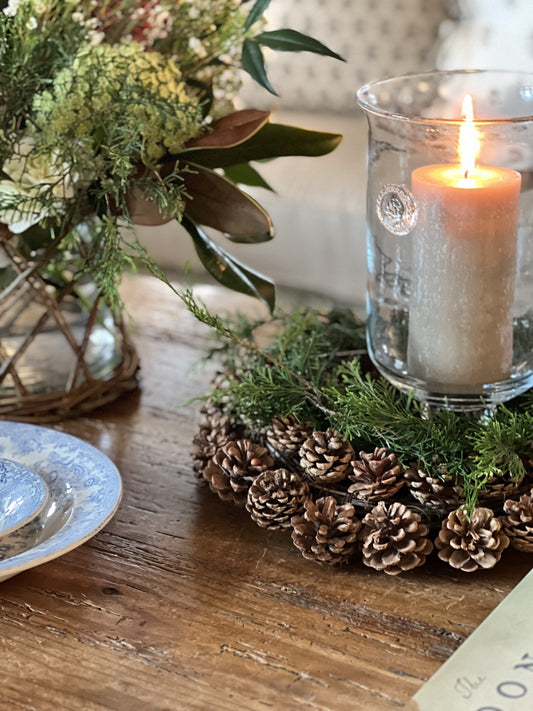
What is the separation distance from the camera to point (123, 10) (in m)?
0.83

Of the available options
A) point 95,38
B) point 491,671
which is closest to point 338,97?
point 95,38

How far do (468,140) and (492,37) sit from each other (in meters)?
1.29

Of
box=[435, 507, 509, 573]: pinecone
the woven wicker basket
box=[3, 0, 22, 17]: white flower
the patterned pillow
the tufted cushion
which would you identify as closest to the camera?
box=[435, 507, 509, 573]: pinecone

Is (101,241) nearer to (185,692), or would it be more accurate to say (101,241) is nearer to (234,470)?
(234,470)

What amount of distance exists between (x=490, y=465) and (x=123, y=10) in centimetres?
56

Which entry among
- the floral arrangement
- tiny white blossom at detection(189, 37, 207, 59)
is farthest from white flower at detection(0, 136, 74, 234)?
tiny white blossom at detection(189, 37, 207, 59)

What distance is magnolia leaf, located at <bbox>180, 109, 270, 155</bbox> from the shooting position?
71cm

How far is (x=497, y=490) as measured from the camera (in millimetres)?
579

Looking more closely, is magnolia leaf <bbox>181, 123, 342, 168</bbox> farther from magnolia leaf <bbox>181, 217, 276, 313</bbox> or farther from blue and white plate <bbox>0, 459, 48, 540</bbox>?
blue and white plate <bbox>0, 459, 48, 540</bbox>

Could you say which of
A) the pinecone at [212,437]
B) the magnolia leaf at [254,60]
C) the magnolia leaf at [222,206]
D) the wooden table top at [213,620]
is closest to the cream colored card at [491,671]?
the wooden table top at [213,620]

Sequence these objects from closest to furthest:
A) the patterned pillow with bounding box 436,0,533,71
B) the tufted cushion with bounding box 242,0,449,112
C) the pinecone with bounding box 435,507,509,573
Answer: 1. the pinecone with bounding box 435,507,509,573
2. the patterned pillow with bounding box 436,0,533,71
3. the tufted cushion with bounding box 242,0,449,112

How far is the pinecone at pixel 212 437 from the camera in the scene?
0.68 m

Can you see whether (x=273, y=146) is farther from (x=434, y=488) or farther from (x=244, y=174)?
(x=434, y=488)

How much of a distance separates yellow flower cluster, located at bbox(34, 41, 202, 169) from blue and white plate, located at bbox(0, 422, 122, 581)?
0.74 ft
